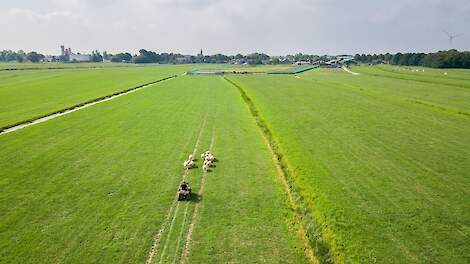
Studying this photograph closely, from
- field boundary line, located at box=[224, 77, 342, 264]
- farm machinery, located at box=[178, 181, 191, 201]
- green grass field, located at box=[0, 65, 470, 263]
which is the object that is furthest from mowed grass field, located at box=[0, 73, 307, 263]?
farm machinery, located at box=[178, 181, 191, 201]

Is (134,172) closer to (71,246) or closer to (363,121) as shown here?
(71,246)

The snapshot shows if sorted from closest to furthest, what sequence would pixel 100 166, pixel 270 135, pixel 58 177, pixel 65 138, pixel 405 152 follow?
pixel 58 177
pixel 100 166
pixel 405 152
pixel 65 138
pixel 270 135

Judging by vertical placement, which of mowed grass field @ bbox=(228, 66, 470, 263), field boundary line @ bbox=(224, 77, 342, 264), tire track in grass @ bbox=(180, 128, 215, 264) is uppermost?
mowed grass field @ bbox=(228, 66, 470, 263)

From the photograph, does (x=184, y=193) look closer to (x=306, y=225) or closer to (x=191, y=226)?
(x=191, y=226)

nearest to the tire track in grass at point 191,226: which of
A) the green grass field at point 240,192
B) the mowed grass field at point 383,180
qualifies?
the green grass field at point 240,192

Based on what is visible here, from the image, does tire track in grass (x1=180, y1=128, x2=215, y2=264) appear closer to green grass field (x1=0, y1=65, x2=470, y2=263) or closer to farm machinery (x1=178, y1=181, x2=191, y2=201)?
green grass field (x1=0, y1=65, x2=470, y2=263)

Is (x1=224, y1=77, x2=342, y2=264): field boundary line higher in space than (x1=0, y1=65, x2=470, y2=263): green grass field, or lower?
lower

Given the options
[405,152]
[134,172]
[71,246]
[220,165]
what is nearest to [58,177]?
[134,172]

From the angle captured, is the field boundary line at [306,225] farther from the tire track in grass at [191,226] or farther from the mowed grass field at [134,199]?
the tire track in grass at [191,226]
